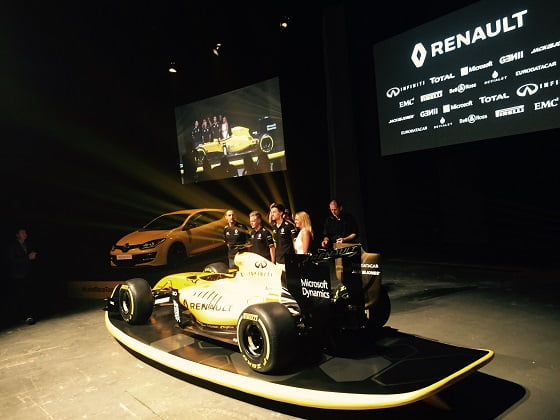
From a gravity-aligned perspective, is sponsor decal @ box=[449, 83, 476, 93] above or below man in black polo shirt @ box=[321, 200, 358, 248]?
above

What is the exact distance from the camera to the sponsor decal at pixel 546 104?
5773 millimetres

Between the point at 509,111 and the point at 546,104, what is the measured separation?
50cm

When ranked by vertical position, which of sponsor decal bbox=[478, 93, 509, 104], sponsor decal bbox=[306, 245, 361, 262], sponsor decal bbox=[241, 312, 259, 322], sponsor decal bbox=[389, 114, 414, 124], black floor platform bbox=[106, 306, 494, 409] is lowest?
black floor platform bbox=[106, 306, 494, 409]

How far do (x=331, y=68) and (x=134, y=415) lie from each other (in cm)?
763

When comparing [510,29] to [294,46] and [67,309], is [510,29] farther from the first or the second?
[67,309]

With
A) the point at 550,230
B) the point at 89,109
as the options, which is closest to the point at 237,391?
the point at 550,230

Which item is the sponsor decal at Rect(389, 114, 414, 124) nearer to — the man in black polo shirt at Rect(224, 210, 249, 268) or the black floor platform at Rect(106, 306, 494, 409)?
the man in black polo shirt at Rect(224, 210, 249, 268)

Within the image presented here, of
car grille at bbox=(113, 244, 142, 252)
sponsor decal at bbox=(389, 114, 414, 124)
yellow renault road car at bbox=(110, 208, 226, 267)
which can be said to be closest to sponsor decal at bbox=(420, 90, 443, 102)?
sponsor decal at bbox=(389, 114, 414, 124)

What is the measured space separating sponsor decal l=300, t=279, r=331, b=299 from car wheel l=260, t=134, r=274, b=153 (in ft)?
22.5

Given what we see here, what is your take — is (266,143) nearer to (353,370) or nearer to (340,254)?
(340,254)

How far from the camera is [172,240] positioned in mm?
8562

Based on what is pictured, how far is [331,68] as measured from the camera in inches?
354

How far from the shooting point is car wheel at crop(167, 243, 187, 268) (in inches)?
336

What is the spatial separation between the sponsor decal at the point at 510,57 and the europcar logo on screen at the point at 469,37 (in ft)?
1.09
